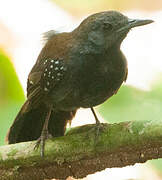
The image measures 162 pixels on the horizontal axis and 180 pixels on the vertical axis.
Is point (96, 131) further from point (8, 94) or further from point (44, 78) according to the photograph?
point (8, 94)


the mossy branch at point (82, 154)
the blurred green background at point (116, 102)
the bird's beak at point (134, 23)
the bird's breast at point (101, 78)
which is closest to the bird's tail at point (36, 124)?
the blurred green background at point (116, 102)

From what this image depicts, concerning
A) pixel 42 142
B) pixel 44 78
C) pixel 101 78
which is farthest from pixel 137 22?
pixel 42 142

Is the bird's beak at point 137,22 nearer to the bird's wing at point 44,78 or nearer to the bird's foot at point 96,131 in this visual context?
the bird's wing at point 44,78

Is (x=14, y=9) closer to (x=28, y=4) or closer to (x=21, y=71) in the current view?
(x=28, y=4)

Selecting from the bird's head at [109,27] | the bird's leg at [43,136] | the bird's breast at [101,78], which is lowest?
the bird's leg at [43,136]

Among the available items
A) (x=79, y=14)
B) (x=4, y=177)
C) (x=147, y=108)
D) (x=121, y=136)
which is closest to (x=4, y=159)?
(x=4, y=177)

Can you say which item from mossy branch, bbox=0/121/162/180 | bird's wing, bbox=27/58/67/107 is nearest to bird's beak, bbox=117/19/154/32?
bird's wing, bbox=27/58/67/107
